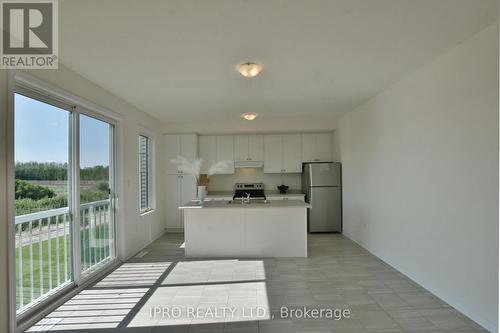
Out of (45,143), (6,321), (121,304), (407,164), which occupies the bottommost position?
(121,304)

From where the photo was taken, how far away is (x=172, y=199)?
248 inches

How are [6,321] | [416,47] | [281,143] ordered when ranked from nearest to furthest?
[6,321], [416,47], [281,143]

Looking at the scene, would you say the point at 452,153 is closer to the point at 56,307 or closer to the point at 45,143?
the point at 45,143

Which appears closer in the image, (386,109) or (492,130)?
(492,130)

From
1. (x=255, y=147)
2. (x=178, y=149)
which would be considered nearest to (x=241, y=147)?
(x=255, y=147)

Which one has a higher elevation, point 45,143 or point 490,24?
point 490,24

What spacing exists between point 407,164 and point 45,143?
3987 mm

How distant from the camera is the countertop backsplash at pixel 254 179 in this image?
6887 millimetres

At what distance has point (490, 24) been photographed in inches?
86.0

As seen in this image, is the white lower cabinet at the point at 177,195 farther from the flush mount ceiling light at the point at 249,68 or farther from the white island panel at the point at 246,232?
the flush mount ceiling light at the point at 249,68

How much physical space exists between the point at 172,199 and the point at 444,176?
16.8ft

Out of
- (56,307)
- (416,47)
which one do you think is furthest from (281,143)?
(56,307)

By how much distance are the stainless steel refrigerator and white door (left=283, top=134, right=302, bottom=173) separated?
1.97 ft

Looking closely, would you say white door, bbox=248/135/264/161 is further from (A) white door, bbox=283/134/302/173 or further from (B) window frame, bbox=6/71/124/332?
(B) window frame, bbox=6/71/124/332
